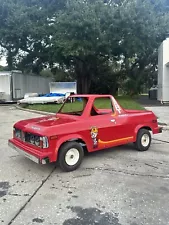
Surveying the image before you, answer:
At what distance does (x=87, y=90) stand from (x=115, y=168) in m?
23.5

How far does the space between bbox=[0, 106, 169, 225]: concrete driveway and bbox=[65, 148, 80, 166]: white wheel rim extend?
0.76ft

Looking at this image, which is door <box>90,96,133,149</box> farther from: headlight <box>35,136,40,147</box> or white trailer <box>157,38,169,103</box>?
white trailer <box>157,38,169,103</box>

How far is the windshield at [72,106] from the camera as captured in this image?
5.50 metres

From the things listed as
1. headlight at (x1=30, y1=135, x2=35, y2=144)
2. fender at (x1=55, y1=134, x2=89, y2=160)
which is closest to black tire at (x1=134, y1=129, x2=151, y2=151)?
fender at (x1=55, y1=134, x2=89, y2=160)

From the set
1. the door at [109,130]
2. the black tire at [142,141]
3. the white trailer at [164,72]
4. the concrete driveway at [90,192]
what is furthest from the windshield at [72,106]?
the white trailer at [164,72]

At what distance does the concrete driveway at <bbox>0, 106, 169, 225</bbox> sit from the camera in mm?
3066

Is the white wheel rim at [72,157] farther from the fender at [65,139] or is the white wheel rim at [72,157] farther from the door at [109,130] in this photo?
the door at [109,130]

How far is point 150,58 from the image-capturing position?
3025 centimetres

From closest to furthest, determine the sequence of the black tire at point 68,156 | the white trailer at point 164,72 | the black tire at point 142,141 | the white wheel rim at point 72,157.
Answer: the black tire at point 68,156 → the white wheel rim at point 72,157 → the black tire at point 142,141 → the white trailer at point 164,72

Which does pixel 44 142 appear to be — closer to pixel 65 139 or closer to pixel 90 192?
pixel 65 139

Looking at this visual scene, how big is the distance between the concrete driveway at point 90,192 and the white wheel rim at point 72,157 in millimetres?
230

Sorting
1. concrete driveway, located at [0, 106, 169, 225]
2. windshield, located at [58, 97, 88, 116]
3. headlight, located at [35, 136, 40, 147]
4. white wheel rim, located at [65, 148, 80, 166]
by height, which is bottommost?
concrete driveway, located at [0, 106, 169, 225]

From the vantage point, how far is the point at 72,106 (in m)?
6.50

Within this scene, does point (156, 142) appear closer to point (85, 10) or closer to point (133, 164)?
point (133, 164)
